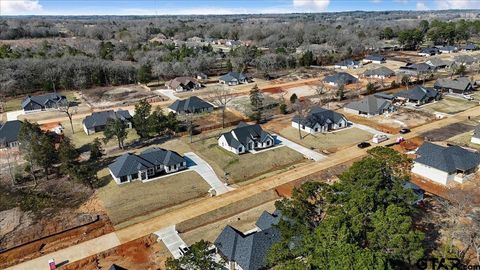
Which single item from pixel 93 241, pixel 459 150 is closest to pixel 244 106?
pixel 459 150

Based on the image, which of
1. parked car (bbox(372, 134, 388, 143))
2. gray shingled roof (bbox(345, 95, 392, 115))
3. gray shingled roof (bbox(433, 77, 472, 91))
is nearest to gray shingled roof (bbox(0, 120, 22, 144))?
parked car (bbox(372, 134, 388, 143))

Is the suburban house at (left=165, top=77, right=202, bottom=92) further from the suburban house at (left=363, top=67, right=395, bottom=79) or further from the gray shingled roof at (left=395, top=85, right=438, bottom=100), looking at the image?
the gray shingled roof at (left=395, top=85, right=438, bottom=100)

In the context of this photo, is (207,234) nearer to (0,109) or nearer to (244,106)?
(244,106)

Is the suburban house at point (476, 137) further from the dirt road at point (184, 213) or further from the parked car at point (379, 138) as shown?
the dirt road at point (184, 213)

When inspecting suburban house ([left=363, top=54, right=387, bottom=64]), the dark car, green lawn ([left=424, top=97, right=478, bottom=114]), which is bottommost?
the dark car

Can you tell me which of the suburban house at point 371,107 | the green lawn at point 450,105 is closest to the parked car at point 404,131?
the suburban house at point 371,107

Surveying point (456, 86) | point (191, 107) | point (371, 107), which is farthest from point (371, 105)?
point (191, 107)
